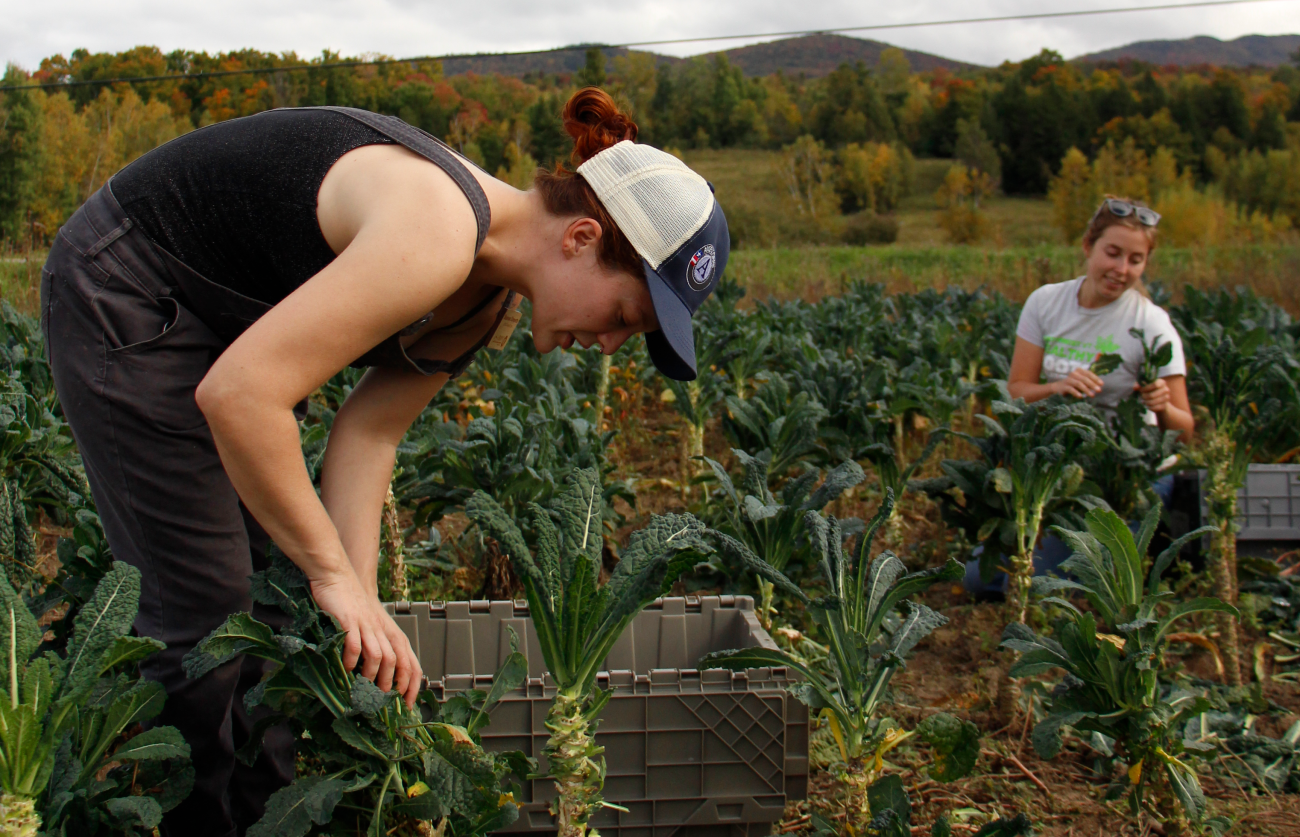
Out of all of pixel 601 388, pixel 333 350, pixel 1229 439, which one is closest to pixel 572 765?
A: pixel 333 350

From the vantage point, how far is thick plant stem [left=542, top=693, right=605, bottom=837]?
5.18ft

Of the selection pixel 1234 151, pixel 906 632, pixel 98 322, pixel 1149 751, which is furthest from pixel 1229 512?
pixel 1234 151

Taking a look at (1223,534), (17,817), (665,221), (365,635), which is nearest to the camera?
(17,817)

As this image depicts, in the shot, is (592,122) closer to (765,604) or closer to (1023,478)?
(765,604)

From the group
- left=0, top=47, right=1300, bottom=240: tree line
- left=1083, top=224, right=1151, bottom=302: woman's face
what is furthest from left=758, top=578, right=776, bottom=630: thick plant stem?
left=0, top=47, right=1300, bottom=240: tree line

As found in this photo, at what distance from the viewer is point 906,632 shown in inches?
72.9

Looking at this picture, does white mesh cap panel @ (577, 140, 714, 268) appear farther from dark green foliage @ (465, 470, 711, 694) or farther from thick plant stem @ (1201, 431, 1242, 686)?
thick plant stem @ (1201, 431, 1242, 686)

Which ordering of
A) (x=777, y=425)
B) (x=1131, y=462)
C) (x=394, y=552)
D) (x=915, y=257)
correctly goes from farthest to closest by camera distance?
(x=915, y=257) → (x=777, y=425) → (x=1131, y=462) → (x=394, y=552)

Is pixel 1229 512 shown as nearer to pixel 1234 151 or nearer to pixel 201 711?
pixel 201 711

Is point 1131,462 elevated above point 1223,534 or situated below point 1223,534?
above

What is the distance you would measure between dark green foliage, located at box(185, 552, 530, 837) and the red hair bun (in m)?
1.01

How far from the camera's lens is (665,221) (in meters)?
1.72

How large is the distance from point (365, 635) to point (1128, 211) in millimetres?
3795

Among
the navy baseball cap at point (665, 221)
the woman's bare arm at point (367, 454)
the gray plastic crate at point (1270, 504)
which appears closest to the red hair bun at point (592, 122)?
the navy baseball cap at point (665, 221)
